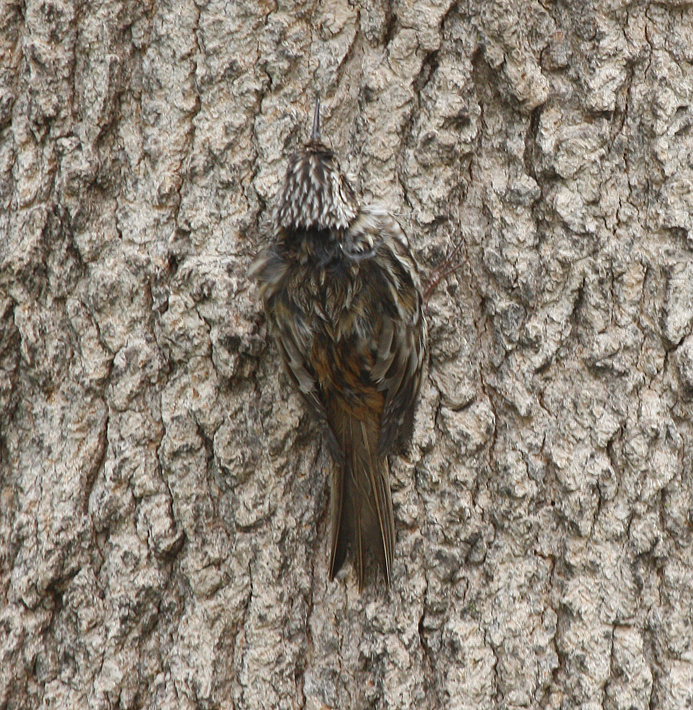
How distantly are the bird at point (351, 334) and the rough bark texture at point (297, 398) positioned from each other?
75mm

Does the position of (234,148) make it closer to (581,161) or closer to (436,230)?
(436,230)

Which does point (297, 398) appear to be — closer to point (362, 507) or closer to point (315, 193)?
point (362, 507)

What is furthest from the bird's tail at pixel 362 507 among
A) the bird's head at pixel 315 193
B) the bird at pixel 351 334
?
the bird's head at pixel 315 193

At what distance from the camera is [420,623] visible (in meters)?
2.21

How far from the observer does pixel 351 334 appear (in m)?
2.26

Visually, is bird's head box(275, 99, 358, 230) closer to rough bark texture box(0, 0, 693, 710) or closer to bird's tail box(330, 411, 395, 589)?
rough bark texture box(0, 0, 693, 710)

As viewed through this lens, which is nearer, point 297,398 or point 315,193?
point 315,193

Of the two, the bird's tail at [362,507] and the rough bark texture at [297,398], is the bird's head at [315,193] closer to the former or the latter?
the rough bark texture at [297,398]

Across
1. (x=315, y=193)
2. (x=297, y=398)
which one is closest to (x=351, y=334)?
(x=297, y=398)

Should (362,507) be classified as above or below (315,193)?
below

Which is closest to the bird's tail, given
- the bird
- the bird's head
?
the bird

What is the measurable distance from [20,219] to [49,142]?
10.1 inches

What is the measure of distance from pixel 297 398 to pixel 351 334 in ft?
0.88

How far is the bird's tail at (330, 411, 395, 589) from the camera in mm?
2230
